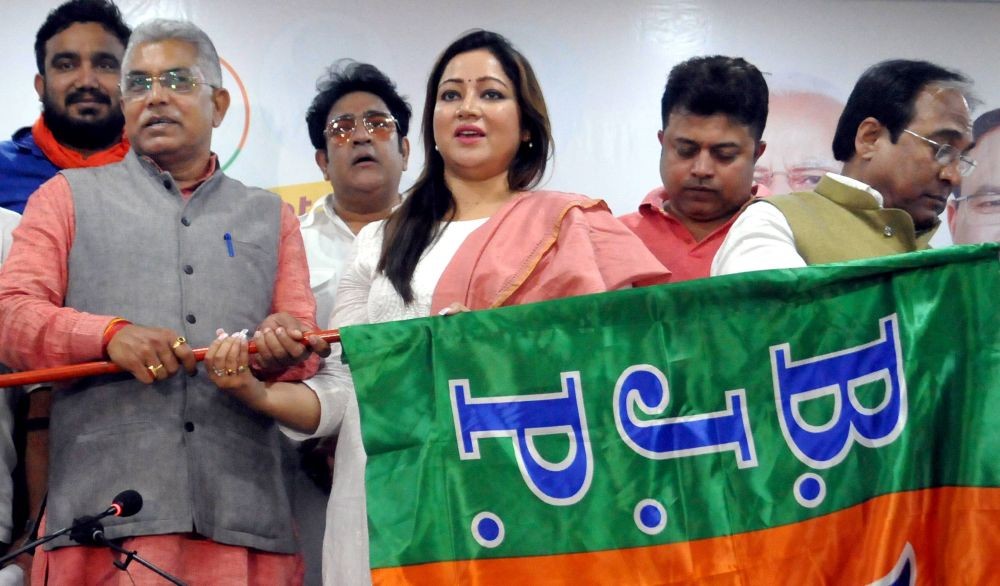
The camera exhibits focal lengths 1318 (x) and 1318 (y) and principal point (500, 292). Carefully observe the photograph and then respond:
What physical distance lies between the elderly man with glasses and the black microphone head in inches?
5.7

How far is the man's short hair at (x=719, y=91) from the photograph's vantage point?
330 centimetres

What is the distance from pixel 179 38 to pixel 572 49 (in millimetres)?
1744

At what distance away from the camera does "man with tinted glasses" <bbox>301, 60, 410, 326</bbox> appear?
389 cm

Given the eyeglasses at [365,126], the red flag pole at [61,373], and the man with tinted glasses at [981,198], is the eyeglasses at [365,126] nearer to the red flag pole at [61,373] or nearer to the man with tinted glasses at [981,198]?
the red flag pole at [61,373]

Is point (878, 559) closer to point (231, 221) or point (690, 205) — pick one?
point (690, 205)

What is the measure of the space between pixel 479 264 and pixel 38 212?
95 centimetres

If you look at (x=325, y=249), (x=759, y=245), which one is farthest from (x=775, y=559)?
(x=325, y=249)

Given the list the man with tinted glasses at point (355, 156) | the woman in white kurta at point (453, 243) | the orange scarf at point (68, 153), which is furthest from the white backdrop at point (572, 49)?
the woman in white kurta at point (453, 243)

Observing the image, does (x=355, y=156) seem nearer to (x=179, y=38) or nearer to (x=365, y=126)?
(x=365, y=126)

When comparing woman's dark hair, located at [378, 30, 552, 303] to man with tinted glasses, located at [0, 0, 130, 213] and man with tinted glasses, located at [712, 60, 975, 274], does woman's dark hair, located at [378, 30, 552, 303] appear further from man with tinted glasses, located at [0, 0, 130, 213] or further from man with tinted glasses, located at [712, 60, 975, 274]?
man with tinted glasses, located at [0, 0, 130, 213]

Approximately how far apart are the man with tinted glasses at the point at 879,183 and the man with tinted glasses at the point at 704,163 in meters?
0.24

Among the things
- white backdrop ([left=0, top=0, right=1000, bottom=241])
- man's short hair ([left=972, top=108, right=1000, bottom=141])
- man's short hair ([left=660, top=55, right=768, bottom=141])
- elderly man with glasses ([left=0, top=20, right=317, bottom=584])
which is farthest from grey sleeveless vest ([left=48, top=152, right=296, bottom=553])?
man's short hair ([left=972, top=108, right=1000, bottom=141])

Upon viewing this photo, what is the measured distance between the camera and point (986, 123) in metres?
4.55

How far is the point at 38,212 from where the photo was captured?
9.16ft
